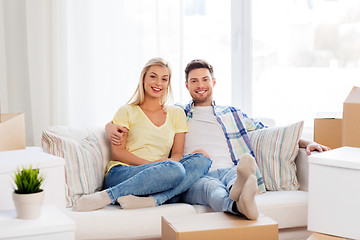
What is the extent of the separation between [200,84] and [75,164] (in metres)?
0.84

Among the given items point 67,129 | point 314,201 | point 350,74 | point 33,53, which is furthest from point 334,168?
point 33,53

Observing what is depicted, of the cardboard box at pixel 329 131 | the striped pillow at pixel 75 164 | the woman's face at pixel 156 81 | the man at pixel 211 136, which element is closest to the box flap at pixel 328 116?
the cardboard box at pixel 329 131

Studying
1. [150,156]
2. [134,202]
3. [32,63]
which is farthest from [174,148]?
[32,63]

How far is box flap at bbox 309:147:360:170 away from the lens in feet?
5.68

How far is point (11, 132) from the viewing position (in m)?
2.17

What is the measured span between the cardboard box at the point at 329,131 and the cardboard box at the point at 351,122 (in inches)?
20.0

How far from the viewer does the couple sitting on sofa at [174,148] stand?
225cm

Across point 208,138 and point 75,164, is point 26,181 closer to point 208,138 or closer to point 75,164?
point 75,164

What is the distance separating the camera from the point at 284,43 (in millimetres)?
3572

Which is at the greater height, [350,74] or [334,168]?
[350,74]

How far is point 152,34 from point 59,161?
1759 millimetres

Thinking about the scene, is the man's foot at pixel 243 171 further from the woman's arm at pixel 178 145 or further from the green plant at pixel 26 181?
the green plant at pixel 26 181

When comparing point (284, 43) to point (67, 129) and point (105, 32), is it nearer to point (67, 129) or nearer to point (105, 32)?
point (105, 32)

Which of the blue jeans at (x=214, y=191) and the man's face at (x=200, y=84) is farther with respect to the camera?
the man's face at (x=200, y=84)
